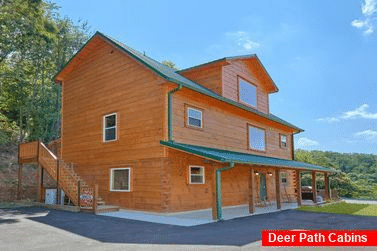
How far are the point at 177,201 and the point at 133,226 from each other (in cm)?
378

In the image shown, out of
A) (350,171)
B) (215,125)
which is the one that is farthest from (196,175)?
(350,171)

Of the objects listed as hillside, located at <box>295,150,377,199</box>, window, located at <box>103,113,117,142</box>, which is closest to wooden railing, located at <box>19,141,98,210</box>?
window, located at <box>103,113,117,142</box>

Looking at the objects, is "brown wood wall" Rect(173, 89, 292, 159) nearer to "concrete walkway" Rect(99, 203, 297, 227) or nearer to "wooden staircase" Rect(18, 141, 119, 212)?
"concrete walkway" Rect(99, 203, 297, 227)

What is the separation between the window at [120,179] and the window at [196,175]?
3.04m

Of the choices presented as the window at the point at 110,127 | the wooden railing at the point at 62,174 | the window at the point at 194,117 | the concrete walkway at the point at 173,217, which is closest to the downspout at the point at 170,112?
the window at the point at 194,117

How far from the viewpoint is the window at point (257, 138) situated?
2159cm

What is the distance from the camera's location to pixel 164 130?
14734 millimetres

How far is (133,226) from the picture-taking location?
11.2 metres

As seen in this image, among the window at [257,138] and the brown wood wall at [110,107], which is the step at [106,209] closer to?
the brown wood wall at [110,107]

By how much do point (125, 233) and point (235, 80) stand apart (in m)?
13.0

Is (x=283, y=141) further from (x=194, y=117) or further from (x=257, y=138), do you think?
(x=194, y=117)

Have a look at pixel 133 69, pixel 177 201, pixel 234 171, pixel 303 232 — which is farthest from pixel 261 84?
pixel 303 232

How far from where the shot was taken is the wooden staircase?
15516 millimetres

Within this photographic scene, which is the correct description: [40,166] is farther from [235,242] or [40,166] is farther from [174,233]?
[235,242]
